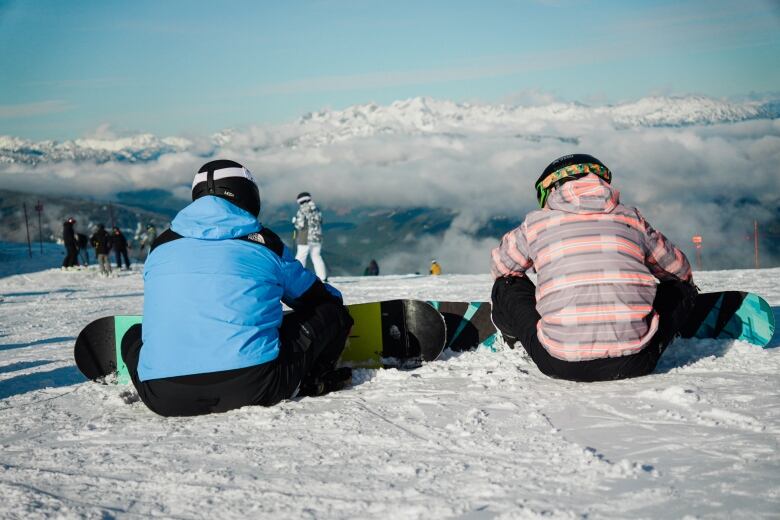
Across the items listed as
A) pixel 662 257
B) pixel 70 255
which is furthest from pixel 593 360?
pixel 70 255

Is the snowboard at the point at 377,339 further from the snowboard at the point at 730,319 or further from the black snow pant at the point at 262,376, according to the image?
the black snow pant at the point at 262,376

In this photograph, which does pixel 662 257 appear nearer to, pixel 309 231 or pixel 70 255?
pixel 309 231

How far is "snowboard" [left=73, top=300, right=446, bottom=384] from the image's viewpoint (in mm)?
4996

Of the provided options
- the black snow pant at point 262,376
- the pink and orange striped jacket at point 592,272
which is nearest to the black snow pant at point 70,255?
the black snow pant at point 262,376

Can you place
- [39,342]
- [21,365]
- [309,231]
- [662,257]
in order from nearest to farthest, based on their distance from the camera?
[662,257] → [21,365] → [39,342] → [309,231]

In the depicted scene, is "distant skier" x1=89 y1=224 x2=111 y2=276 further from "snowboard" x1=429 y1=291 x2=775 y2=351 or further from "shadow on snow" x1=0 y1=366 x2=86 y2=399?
"snowboard" x1=429 y1=291 x2=775 y2=351

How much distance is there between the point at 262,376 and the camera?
3668mm

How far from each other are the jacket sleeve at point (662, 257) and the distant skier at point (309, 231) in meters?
12.0

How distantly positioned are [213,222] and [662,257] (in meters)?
2.59

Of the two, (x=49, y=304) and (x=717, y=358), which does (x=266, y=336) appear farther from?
(x=49, y=304)

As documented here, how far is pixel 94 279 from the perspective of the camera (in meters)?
20.9

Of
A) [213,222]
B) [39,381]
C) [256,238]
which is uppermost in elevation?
[213,222]

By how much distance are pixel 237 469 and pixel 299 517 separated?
0.62 m

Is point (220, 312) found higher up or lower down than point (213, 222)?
lower down
